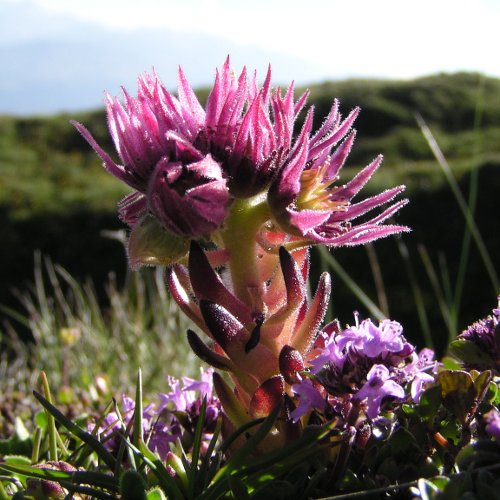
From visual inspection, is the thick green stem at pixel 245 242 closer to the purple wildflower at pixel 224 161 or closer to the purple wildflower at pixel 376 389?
the purple wildflower at pixel 224 161

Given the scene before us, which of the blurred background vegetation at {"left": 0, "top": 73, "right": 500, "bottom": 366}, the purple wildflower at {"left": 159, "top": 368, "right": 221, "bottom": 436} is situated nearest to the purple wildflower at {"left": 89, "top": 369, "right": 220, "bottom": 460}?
the purple wildflower at {"left": 159, "top": 368, "right": 221, "bottom": 436}

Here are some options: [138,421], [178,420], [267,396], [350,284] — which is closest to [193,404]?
[178,420]

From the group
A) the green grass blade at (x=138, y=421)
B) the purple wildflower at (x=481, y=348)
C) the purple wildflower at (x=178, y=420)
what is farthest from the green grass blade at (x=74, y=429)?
the purple wildflower at (x=481, y=348)

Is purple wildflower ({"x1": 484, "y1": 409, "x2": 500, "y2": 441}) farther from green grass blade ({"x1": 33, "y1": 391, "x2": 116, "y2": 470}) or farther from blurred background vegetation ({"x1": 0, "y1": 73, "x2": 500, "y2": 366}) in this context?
blurred background vegetation ({"x1": 0, "y1": 73, "x2": 500, "y2": 366})

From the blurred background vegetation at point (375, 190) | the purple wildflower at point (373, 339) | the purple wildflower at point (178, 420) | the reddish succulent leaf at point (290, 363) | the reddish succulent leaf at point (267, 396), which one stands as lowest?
the blurred background vegetation at point (375, 190)

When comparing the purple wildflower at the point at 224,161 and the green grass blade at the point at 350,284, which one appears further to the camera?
the green grass blade at the point at 350,284
